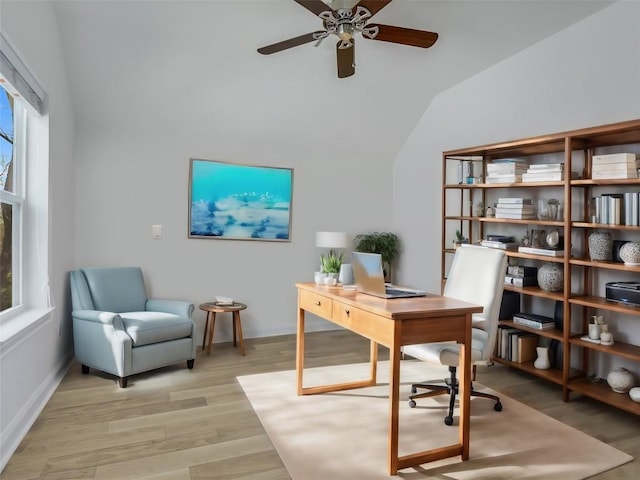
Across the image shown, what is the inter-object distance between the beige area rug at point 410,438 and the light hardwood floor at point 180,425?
107 millimetres

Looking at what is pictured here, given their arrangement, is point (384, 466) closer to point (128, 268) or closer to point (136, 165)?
point (128, 268)

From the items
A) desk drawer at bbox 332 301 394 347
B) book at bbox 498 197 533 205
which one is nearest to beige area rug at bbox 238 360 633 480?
desk drawer at bbox 332 301 394 347

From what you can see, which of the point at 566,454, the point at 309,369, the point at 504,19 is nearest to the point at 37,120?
the point at 309,369

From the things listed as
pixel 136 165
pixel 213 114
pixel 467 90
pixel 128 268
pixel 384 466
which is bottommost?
pixel 384 466

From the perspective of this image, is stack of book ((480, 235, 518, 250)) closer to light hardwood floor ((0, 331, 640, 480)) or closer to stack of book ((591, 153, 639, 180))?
stack of book ((591, 153, 639, 180))

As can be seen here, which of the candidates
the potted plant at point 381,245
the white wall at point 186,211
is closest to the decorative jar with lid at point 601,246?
the potted plant at point 381,245

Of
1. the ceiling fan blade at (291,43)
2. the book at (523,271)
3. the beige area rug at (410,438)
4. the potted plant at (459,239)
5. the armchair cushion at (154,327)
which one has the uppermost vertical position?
the ceiling fan blade at (291,43)

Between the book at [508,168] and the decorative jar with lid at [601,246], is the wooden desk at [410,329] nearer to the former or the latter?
the decorative jar with lid at [601,246]

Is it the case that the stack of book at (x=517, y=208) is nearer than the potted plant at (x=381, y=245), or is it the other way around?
the stack of book at (x=517, y=208)

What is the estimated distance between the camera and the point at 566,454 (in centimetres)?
254

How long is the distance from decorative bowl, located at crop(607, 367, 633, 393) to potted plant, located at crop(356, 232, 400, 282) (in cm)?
261

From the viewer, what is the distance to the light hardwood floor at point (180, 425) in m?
2.34

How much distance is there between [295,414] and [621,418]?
2.13 metres

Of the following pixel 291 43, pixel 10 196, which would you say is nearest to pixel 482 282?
pixel 291 43
